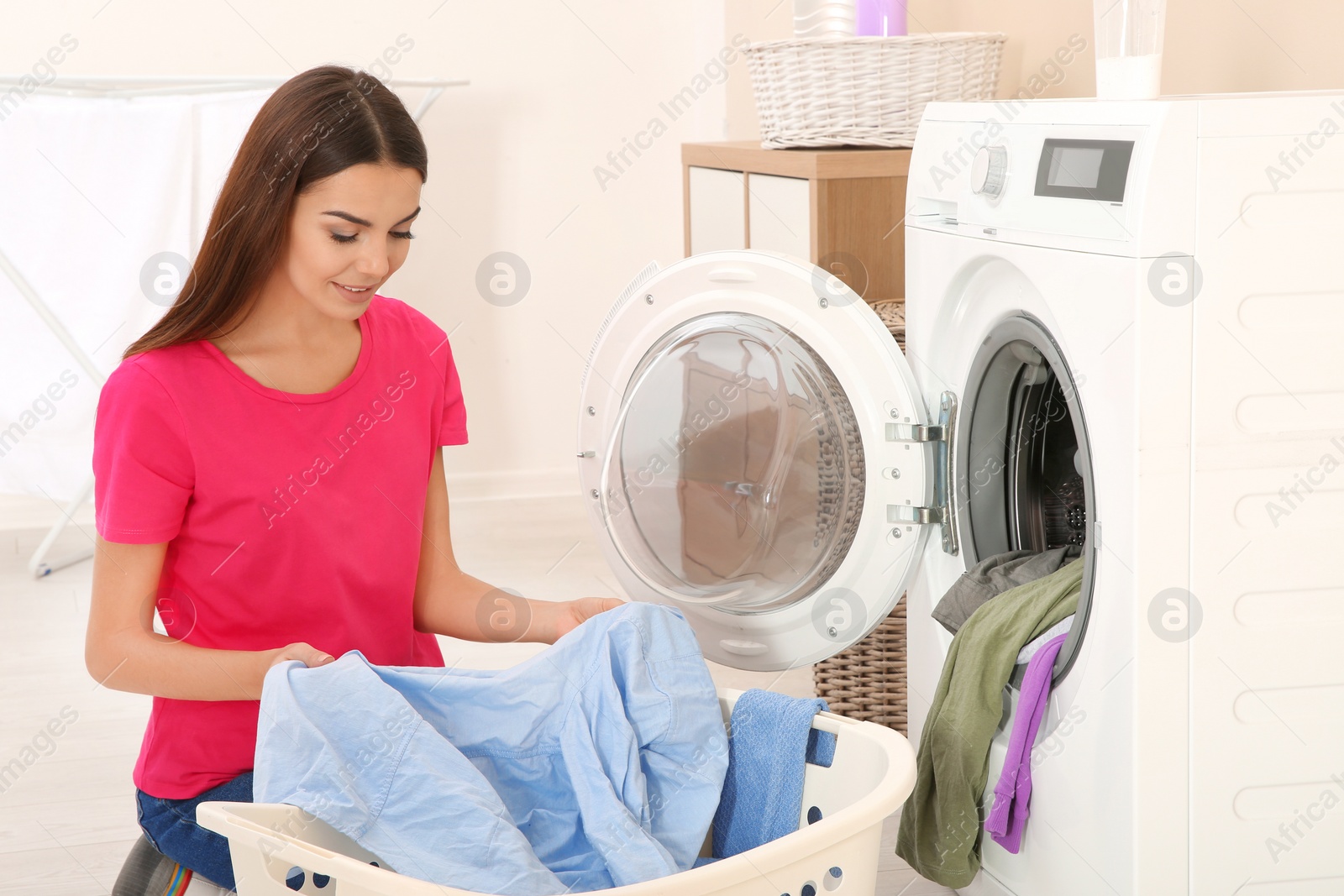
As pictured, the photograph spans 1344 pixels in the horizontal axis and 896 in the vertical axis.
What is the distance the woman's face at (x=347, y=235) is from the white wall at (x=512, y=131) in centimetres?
201

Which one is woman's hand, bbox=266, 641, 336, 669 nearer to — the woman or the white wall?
the woman

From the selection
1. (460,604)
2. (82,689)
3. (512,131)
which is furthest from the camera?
(512,131)

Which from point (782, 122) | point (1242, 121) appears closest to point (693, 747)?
point (1242, 121)

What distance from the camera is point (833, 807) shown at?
3.68ft

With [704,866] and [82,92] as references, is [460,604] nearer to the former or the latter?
[704,866]

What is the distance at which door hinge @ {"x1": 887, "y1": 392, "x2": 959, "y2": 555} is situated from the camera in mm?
1390

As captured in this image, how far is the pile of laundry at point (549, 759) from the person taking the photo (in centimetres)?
98

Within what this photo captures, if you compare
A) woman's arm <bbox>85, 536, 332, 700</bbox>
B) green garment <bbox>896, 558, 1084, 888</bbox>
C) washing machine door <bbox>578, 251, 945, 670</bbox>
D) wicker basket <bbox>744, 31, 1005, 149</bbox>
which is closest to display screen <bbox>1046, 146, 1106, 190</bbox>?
washing machine door <bbox>578, 251, 945, 670</bbox>

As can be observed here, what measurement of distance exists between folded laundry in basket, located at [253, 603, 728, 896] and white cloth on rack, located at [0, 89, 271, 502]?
5.91 ft

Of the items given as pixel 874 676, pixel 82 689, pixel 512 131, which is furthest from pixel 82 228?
pixel 874 676

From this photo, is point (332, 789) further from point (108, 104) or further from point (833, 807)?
point (108, 104)

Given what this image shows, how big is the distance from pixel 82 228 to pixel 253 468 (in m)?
1.71

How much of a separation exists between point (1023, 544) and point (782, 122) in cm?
86

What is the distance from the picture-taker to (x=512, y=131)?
3.20 meters
